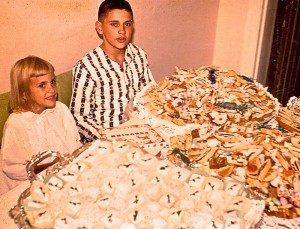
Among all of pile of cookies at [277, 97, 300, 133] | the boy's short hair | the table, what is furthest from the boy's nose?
the table

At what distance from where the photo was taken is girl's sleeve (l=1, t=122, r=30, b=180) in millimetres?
2193

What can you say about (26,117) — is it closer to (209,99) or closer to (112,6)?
(112,6)

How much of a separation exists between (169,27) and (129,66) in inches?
48.6

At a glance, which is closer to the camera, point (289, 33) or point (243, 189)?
point (243, 189)

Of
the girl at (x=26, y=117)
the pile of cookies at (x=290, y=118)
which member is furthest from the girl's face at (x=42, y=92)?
the pile of cookies at (x=290, y=118)

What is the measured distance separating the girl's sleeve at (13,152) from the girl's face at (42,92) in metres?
0.19

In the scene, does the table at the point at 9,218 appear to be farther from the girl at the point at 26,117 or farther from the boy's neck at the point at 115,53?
the boy's neck at the point at 115,53

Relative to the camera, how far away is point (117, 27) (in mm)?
2770

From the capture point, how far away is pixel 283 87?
4742 mm

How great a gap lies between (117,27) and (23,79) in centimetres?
86

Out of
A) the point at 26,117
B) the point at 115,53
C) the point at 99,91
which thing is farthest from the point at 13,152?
the point at 115,53

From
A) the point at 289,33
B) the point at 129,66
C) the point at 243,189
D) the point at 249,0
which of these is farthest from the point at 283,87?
the point at 243,189

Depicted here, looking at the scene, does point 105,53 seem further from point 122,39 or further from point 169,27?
point 169,27

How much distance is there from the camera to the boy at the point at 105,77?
2752 mm
